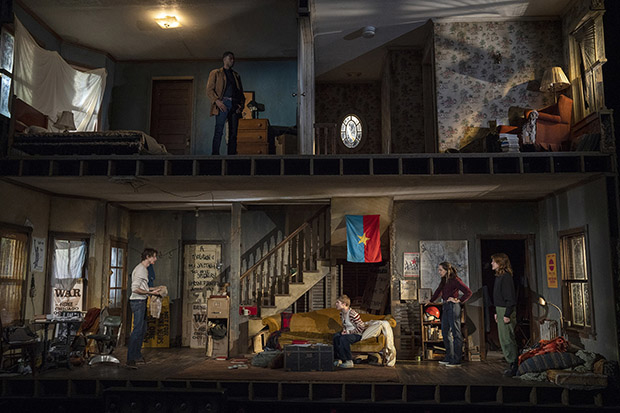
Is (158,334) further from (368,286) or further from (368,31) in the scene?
(368,31)

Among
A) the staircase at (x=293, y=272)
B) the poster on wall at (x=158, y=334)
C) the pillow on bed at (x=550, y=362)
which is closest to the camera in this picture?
the pillow on bed at (x=550, y=362)

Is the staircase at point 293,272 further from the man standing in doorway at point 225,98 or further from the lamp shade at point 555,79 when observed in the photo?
the lamp shade at point 555,79

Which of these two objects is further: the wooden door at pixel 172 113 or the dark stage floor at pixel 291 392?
the wooden door at pixel 172 113

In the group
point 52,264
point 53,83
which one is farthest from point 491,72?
point 52,264

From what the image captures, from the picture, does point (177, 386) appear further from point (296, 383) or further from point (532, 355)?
point (532, 355)

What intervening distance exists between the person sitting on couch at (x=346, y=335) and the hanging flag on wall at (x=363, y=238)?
1693mm

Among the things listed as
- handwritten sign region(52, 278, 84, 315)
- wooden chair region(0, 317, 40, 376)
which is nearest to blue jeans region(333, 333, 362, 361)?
wooden chair region(0, 317, 40, 376)

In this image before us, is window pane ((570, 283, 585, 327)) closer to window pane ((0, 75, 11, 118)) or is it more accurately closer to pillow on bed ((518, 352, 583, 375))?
pillow on bed ((518, 352, 583, 375))

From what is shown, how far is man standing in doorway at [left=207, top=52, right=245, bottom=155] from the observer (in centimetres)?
910

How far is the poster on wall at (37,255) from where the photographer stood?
947 centimetres

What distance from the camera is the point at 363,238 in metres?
10.2

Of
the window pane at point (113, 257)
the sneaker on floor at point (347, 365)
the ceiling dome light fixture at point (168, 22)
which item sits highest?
the ceiling dome light fixture at point (168, 22)

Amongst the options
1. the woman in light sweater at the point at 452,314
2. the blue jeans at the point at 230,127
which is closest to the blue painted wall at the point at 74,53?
the blue jeans at the point at 230,127

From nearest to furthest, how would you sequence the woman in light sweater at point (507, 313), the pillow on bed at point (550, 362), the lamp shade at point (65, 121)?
the pillow on bed at point (550, 362) → the woman in light sweater at point (507, 313) → the lamp shade at point (65, 121)
